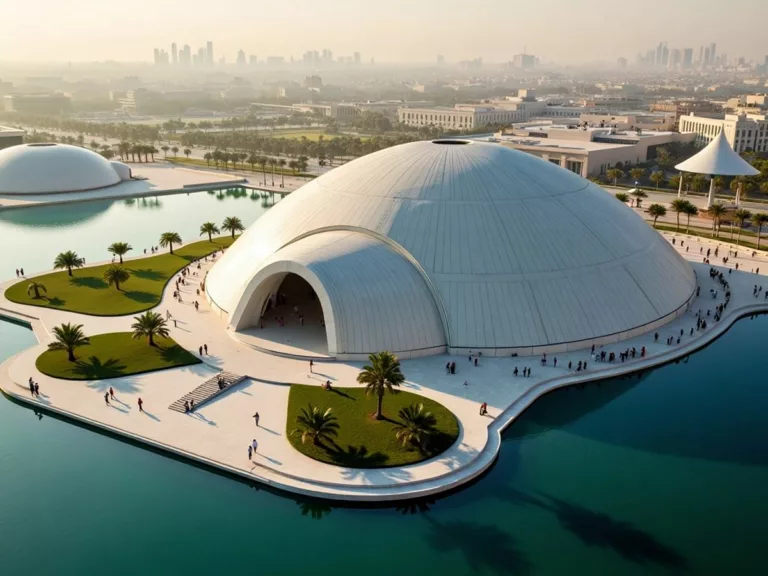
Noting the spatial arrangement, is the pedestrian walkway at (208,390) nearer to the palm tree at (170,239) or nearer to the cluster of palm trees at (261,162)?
the palm tree at (170,239)

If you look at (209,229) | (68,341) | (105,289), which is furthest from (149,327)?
(209,229)

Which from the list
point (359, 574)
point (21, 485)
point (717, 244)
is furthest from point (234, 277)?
point (717, 244)

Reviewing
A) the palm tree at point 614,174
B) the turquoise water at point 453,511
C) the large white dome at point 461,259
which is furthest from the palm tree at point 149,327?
the palm tree at point 614,174

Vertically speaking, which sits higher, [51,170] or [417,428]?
[51,170]

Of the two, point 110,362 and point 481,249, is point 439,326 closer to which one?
point 481,249

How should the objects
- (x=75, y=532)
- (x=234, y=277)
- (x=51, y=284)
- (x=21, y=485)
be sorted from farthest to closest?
(x=51, y=284)
(x=234, y=277)
(x=21, y=485)
(x=75, y=532)

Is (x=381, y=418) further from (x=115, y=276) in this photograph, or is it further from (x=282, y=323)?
(x=115, y=276)

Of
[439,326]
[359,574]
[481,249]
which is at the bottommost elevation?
[359,574]

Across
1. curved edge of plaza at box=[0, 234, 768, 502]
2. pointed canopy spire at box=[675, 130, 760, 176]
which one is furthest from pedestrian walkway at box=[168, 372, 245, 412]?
pointed canopy spire at box=[675, 130, 760, 176]
